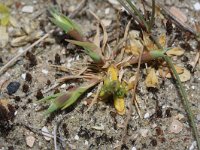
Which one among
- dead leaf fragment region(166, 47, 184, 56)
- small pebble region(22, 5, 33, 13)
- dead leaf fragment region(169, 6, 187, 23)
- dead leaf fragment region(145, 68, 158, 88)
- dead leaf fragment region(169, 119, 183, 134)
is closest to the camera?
dead leaf fragment region(169, 119, 183, 134)

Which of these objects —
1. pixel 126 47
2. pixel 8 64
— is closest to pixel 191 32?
pixel 126 47

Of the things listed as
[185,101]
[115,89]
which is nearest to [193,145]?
[185,101]

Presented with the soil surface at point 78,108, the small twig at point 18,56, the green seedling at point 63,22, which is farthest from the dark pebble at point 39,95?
the green seedling at point 63,22

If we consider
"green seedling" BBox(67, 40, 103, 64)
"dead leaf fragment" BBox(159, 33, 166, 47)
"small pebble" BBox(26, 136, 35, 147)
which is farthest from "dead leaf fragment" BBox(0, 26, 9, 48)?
"dead leaf fragment" BBox(159, 33, 166, 47)

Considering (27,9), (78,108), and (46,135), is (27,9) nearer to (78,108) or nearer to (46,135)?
(78,108)

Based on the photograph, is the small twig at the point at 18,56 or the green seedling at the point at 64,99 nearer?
the green seedling at the point at 64,99

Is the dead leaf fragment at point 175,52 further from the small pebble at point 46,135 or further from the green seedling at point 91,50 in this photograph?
the small pebble at point 46,135

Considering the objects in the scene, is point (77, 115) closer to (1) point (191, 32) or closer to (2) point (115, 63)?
(2) point (115, 63)

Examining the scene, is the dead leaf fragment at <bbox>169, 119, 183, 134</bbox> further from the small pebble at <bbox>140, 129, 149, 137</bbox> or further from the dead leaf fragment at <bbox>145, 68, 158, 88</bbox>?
the dead leaf fragment at <bbox>145, 68, 158, 88</bbox>
